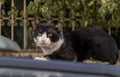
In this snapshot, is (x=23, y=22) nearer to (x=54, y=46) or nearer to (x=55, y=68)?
(x=54, y=46)

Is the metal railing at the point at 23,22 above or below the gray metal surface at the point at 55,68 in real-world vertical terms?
below

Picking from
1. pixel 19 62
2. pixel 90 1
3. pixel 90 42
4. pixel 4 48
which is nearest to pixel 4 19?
pixel 90 1

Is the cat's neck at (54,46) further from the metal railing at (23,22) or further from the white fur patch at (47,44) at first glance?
the metal railing at (23,22)

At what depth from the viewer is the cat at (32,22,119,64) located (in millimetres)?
5098

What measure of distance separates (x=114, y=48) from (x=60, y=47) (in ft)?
2.33

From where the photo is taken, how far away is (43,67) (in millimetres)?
2121

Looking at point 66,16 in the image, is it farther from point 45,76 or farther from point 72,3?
point 45,76

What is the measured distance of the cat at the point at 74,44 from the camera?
201 inches

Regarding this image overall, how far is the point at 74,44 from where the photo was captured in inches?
214

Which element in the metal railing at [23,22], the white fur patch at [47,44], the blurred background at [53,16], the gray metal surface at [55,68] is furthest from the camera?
the metal railing at [23,22]

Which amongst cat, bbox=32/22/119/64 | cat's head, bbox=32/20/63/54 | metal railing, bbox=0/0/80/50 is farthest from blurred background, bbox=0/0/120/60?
cat's head, bbox=32/20/63/54

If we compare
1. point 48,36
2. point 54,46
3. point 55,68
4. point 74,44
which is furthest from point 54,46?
point 55,68

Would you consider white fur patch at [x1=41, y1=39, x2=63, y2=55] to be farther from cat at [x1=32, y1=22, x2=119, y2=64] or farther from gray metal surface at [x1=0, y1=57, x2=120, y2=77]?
gray metal surface at [x1=0, y1=57, x2=120, y2=77]

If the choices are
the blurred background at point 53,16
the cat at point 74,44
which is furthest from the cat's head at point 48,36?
the blurred background at point 53,16
